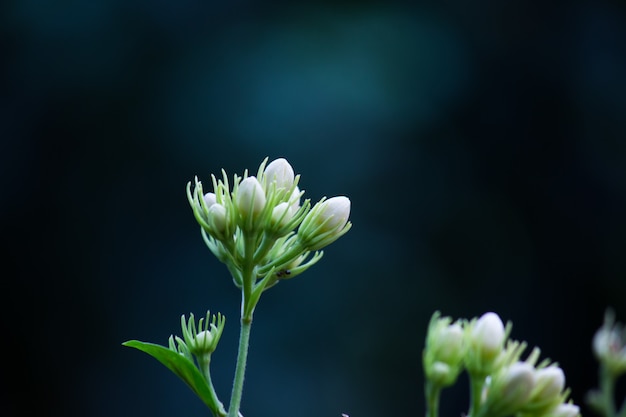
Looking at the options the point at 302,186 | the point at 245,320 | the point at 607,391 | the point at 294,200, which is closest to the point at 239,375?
the point at 245,320

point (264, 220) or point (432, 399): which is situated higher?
point (264, 220)

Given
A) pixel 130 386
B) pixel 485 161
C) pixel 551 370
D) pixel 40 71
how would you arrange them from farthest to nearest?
1. pixel 485 161
2. pixel 40 71
3. pixel 130 386
4. pixel 551 370

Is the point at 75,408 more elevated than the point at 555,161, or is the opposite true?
the point at 555,161

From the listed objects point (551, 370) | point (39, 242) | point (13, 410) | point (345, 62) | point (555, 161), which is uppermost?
point (345, 62)

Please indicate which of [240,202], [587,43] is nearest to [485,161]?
[587,43]

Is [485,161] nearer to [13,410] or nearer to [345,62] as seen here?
[345,62]

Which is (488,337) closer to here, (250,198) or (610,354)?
(250,198)
